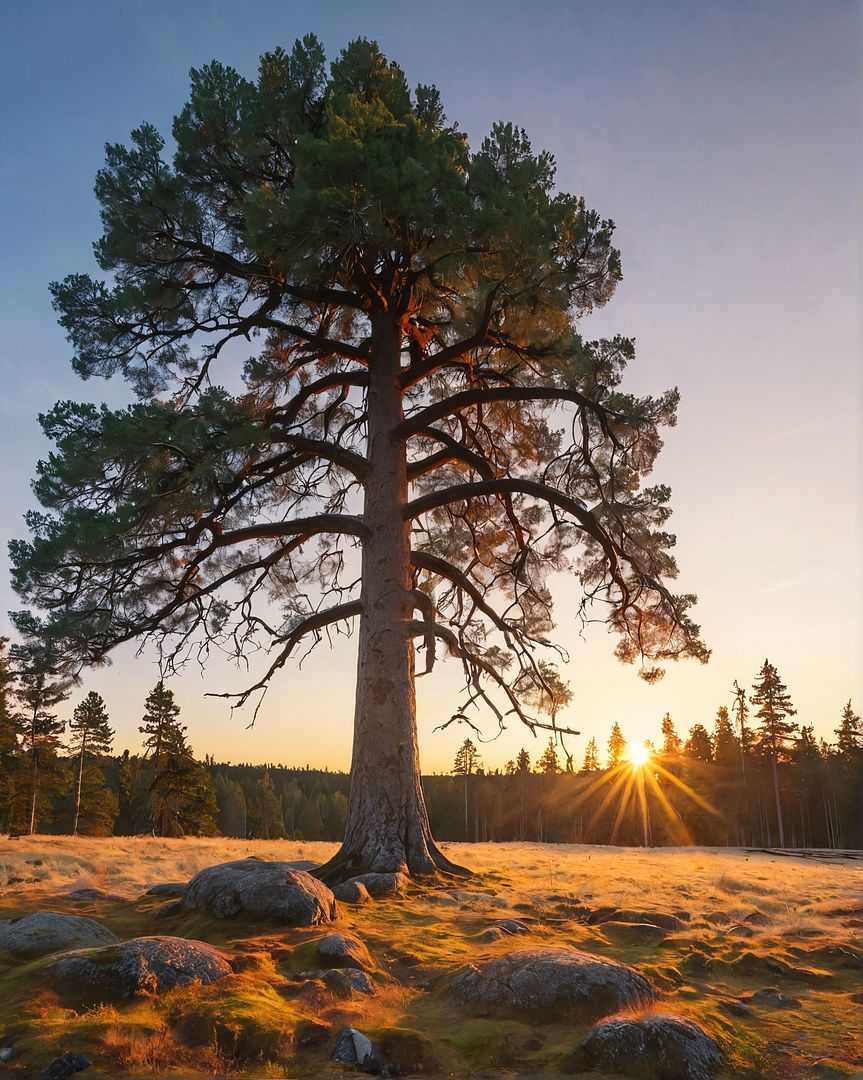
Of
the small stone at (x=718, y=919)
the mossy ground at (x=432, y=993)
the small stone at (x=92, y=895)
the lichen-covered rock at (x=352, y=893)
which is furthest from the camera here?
the small stone at (x=92, y=895)

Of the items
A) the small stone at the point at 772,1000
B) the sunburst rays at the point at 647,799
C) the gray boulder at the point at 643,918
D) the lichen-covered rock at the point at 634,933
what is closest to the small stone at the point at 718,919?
the gray boulder at the point at 643,918

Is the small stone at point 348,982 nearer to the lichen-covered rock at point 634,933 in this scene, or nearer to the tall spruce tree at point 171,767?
the lichen-covered rock at point 634,933

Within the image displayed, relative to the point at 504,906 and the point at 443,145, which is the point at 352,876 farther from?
the point at 443,145

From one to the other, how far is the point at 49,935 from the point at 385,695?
622 cm

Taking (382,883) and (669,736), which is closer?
(382,883)

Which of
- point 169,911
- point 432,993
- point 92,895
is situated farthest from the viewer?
point 92,895

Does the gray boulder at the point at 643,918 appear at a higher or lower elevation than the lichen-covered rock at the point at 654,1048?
lower

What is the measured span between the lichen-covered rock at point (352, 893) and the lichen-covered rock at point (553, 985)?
3931mm

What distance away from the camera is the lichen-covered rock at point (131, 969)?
5.60 m

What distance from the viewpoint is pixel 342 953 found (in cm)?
680

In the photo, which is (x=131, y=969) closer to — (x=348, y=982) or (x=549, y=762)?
(x=348, y=982)

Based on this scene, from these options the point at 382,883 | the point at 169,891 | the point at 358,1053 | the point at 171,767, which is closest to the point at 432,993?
the point at 358,1053

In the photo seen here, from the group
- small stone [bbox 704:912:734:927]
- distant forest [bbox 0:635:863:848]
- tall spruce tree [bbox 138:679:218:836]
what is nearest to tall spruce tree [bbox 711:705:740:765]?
distant forest [bbox 0:635:863:848]

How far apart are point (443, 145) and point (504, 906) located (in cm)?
1166
